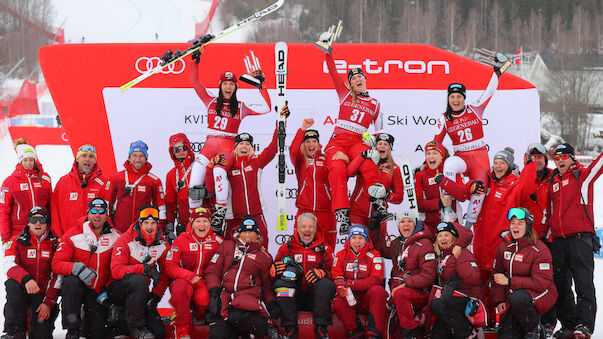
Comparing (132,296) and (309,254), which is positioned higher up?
(309,254)

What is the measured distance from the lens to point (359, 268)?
602cm

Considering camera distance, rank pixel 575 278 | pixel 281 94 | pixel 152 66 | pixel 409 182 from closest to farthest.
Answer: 1. pixel 575 278
2. pixel 409 182
3. pixel 281 94
4. pixel 152 66

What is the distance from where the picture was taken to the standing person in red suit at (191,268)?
19.2 ft

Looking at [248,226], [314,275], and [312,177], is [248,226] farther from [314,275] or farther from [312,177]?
[312,177]

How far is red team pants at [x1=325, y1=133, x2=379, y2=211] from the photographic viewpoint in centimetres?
657

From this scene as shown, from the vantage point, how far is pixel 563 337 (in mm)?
6309

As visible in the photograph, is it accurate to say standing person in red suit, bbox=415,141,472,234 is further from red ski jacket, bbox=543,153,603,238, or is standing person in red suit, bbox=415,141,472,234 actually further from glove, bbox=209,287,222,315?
glove, bbox=209,287,222,315

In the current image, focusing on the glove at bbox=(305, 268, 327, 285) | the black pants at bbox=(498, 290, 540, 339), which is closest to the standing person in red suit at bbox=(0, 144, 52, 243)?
the glove at bbox=(305, 268, 327, 285)

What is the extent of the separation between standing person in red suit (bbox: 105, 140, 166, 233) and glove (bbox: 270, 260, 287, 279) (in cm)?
156

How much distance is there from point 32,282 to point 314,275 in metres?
2.55

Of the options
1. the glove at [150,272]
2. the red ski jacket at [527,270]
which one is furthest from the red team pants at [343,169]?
the glove at [150,272]

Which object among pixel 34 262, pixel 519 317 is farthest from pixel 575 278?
pixel 34 262

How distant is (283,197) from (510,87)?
10.7 ft

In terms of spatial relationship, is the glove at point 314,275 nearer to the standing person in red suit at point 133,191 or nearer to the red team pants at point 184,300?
the red team pants at point 184,300
